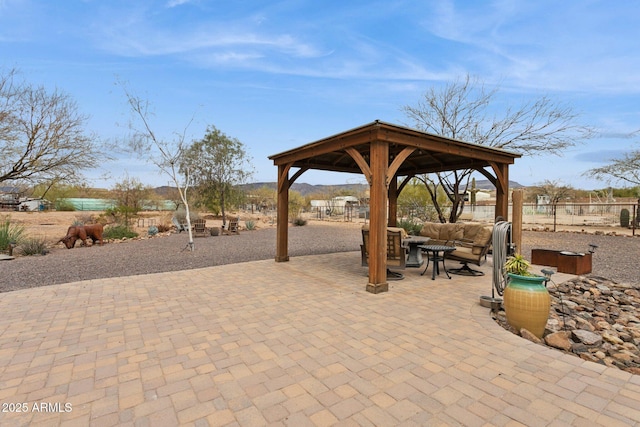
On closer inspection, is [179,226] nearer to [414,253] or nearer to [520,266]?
[414,253]

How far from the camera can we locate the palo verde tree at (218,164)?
16672mm

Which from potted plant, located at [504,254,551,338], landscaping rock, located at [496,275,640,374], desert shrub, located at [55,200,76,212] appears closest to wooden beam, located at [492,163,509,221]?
landscaping rock, located at [496,275,640,374]

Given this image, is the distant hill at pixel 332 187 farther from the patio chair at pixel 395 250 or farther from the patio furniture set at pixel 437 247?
the patio chair at pixel 395 250

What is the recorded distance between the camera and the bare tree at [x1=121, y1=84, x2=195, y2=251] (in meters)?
9.18

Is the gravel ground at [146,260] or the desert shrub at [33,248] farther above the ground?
the desert shrub at [33,248]

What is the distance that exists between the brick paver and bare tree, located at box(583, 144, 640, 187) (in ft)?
61.5

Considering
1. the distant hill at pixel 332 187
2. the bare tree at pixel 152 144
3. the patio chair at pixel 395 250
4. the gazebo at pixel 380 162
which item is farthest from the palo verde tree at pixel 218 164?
the patio chair at pixel 395 250

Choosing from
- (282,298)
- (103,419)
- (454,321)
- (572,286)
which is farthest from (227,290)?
(572,286)

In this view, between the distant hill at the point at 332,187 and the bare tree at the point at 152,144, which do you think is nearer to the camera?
the bare tree at the point at 152,144

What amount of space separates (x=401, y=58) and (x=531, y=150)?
580 cm

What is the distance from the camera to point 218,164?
16.9 m

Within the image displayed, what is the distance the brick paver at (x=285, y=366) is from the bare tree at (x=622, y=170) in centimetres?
1876

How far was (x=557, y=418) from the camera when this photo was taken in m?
1.80

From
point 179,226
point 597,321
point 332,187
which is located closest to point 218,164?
point 179,226
